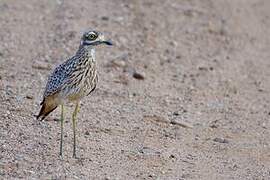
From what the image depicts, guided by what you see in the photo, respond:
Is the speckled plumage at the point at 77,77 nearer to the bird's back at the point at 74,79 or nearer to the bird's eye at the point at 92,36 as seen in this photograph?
the bird's back at the point at 74,79

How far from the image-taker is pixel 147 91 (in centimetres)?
1260

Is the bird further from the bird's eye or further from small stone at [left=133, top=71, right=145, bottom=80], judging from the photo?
small stone at [left=133, top=71, right=145, bottom=80]

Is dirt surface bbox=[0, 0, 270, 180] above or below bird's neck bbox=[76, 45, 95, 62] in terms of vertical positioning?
below

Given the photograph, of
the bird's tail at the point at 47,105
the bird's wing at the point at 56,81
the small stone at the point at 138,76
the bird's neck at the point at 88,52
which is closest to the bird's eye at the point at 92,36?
the bird's neck at the point at 88,52

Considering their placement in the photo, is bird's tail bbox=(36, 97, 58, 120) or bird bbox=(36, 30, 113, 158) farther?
bird's tail bbox=(36, 97, 58, 120)

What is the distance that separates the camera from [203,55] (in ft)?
49.4

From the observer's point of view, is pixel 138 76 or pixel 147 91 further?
pixel 138 76

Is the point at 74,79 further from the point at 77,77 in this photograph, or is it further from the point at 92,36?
the point at 92,36

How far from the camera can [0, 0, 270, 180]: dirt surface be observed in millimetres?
9523

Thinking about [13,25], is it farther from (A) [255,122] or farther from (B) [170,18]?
(A) [255,122]

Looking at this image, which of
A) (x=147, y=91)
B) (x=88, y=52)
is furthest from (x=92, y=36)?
(x=147, y=91)

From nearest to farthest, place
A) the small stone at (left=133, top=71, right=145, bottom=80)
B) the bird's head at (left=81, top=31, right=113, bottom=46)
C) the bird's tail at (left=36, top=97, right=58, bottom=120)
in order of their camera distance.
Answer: the bird's head at (left=81, top=31, right=113, bottom=46)
the bird's tail at (left=36, top=97, right=58, bottom=120)
the small stone at (left=133, top=71, right=145, bottom=80)

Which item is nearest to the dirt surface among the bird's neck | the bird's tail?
the bird's tail

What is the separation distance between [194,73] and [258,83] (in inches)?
36.9
